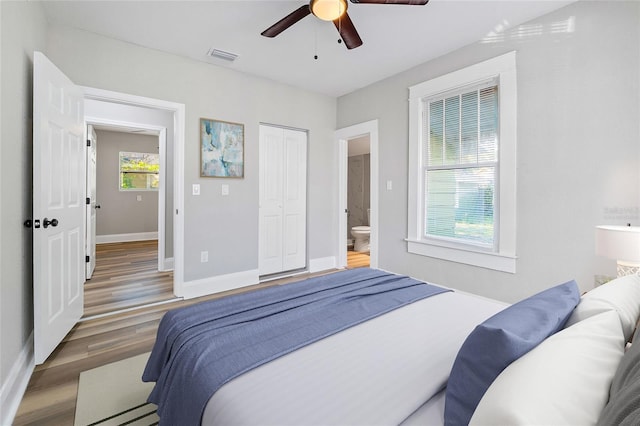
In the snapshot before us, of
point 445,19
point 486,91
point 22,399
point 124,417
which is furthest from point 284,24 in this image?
point 22,399

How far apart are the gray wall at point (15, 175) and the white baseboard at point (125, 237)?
18.2 ft

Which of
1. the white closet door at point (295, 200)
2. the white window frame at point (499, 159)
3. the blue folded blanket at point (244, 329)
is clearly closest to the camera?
the blue folded blanket at point (244, 329)

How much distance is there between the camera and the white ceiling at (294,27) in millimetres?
2607

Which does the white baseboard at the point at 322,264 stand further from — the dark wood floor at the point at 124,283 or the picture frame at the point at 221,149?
the dark wood floor at the point at 124,283

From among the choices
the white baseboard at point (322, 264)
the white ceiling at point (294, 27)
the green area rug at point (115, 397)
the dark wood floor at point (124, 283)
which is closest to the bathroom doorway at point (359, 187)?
the white baseboard at point (322, 264)

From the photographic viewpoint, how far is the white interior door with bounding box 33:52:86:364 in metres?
2.10

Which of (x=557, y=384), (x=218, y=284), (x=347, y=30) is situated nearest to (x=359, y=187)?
(x=218, y=284)

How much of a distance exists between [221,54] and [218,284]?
105 inches

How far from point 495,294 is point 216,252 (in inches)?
123

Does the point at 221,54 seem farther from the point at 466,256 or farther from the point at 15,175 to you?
the point at 466,256

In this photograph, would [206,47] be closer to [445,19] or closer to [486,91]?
[445,19]

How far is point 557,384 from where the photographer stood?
2.03ft

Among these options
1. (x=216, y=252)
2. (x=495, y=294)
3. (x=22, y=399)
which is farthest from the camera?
(x=216, y=252)

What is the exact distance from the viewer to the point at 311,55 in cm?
352
